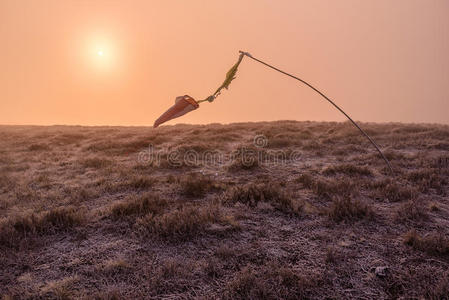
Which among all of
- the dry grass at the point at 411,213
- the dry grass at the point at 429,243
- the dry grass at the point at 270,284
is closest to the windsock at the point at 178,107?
the dry grass at the point at 270,284

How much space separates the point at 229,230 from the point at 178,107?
2637 mm

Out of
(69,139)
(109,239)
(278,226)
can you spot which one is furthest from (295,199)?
(69,139)

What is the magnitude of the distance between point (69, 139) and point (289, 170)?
1366 centimetres

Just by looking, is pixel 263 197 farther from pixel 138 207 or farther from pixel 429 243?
pixel 429 243

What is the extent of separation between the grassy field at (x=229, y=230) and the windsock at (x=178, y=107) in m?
1.95

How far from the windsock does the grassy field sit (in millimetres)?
1951

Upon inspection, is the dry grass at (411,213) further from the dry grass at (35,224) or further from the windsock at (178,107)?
the dry grass at (35,224)

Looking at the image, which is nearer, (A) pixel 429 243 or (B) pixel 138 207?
(A) pixel 429 243

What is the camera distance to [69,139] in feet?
51.8

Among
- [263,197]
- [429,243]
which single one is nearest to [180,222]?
[263,197]

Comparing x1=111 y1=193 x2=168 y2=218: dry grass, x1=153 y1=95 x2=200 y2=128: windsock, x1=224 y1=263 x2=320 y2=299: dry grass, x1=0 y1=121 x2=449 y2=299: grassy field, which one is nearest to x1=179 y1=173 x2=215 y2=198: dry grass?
x1=0 y1=121 x2=449 y2=299: grassy field

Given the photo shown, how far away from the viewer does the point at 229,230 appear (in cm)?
492

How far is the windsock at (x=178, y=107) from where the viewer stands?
208 inches

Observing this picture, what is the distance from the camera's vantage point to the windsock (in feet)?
17.3
